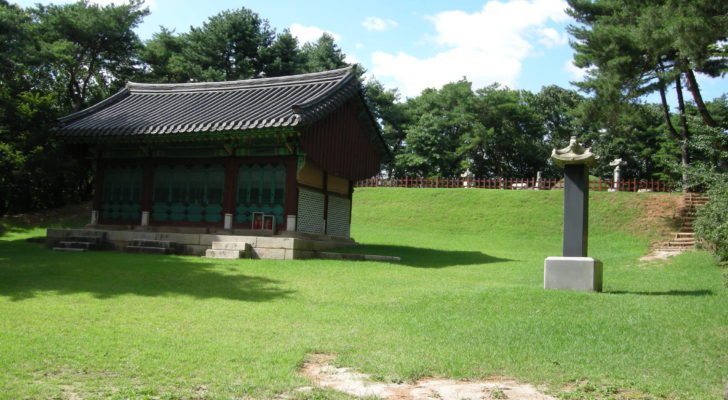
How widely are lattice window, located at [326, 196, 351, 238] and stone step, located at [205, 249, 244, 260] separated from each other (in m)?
4.61

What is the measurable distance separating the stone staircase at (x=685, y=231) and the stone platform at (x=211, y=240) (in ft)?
45.4

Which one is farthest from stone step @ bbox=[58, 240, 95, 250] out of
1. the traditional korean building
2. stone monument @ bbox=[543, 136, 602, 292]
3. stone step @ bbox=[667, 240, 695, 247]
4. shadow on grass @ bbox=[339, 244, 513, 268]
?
stone step @ bbox=[667, 240, 695, 247]

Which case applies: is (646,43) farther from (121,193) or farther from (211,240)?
(121,193)

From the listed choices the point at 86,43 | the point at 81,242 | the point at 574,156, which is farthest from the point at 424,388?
the point at 86,43

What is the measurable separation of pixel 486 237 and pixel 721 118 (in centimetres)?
2849

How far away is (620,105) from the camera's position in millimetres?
27891

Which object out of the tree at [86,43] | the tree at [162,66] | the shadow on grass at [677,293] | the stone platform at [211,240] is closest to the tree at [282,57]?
the tree at [162,66]

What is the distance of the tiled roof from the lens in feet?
57.0

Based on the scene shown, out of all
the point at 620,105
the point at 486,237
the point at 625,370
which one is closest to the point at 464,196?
the point at 486,237

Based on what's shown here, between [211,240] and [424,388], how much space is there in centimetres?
1334

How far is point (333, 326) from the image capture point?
809cm

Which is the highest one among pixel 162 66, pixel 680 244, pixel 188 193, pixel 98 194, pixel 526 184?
pixel 162 66

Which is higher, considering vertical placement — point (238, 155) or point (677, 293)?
point (238, 155)

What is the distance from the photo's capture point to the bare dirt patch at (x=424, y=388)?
5199 millimetres
